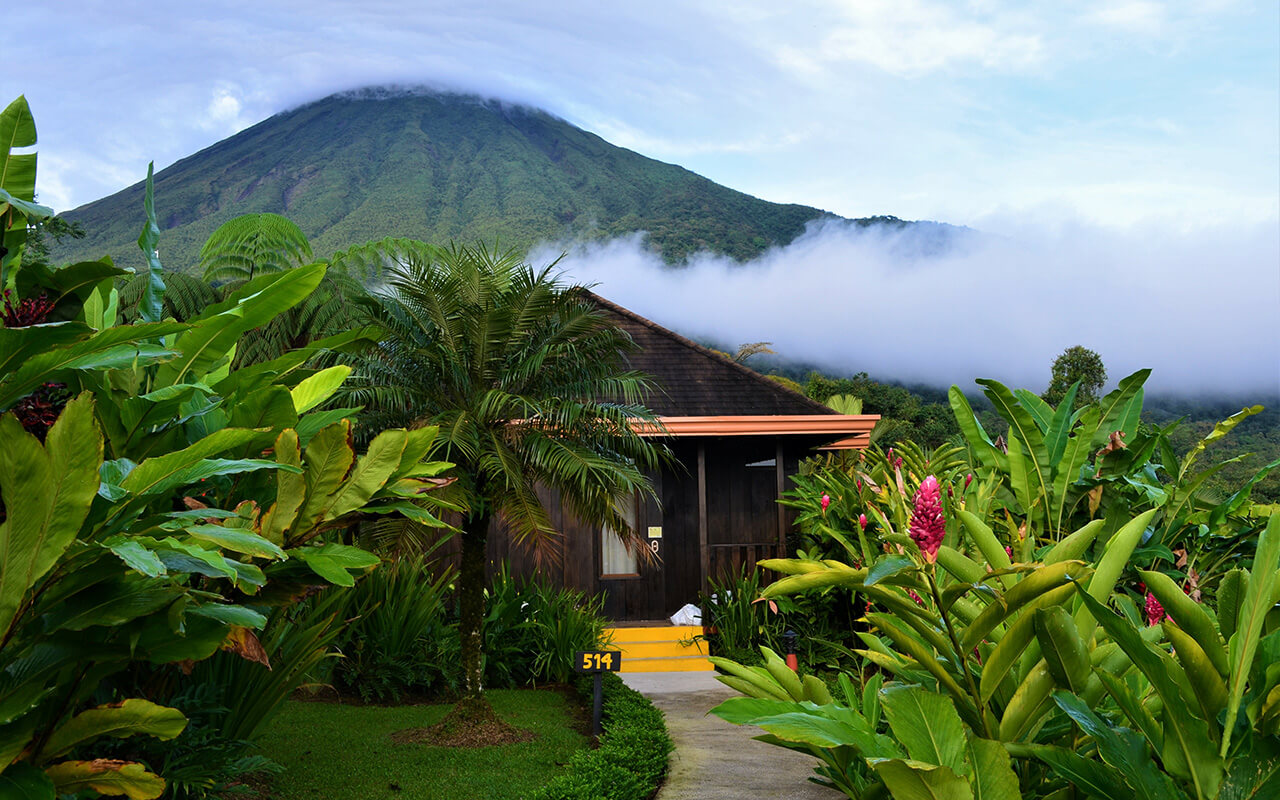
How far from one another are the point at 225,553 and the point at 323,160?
77.6 m

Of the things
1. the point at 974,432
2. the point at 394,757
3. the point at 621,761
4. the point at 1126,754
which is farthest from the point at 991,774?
the point at 394,757

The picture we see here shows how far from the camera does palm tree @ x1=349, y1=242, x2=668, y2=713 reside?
21.7ft

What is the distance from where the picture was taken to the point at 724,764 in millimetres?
6012

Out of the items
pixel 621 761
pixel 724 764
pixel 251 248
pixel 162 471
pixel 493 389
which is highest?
pixel 251 248

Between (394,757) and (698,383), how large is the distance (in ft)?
→ 25.0

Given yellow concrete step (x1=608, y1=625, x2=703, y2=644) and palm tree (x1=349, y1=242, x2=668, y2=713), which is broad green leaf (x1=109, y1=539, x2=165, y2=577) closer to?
palm tree (x1=349, y1=242, x2=668, y2=713)

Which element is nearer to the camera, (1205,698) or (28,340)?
(1205,698)

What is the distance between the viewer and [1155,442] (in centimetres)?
438

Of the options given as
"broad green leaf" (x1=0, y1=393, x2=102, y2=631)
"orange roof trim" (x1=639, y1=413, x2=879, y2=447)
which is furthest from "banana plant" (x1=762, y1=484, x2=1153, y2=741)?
"orange roof trim" (x1=639, y1=413, x2=879, y2=447)

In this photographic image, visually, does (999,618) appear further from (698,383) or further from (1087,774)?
(698,383)

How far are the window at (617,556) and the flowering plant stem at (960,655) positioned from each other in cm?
999

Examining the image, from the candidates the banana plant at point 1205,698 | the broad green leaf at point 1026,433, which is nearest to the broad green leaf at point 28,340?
the banana plant at point 1205,698

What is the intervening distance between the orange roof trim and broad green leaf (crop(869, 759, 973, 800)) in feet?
30.1

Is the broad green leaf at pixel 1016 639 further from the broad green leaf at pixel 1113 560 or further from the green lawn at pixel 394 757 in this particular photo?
the green lawn at pixel 394 757
